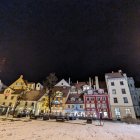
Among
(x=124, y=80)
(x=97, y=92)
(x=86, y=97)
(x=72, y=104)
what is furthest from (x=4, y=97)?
(x=124, y=80)

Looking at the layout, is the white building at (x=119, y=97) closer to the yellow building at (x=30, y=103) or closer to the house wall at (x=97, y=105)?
the house wall at (x=97, y=105)

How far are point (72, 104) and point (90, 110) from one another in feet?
21.8

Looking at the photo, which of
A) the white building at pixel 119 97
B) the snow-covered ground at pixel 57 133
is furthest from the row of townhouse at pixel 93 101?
the snow-covered ground at pixel 57 133

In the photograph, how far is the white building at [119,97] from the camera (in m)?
38.6

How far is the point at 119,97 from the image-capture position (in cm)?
4138

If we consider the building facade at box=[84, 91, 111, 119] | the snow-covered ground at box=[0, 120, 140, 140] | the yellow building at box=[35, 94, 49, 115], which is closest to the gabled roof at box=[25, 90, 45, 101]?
the yellow building at box=[35, 94, 49, 115]

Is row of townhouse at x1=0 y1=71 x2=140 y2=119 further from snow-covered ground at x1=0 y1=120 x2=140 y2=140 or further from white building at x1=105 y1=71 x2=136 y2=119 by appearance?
snow-covered ground at x1=0 y1=120 x2=140 y2=140

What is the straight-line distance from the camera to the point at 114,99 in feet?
136

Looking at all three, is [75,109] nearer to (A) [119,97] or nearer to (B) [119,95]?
(A) [119,97]

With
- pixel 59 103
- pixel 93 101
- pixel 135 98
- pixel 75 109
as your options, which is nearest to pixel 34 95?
pixel 59 103

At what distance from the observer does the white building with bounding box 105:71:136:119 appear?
1521 inches

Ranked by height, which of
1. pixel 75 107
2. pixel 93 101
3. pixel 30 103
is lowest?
pixel 75 107

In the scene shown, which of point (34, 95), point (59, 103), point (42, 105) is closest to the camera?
point (59, 103)

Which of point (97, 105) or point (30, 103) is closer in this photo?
point (97, 105)
